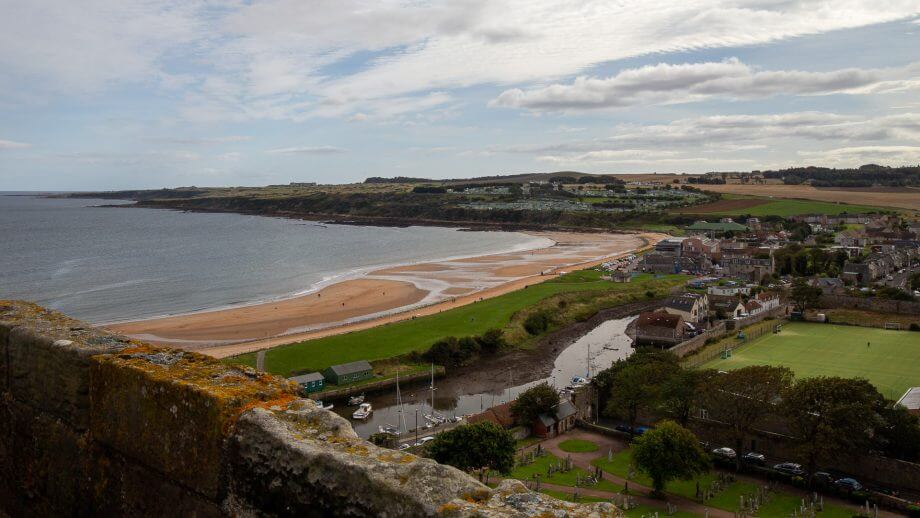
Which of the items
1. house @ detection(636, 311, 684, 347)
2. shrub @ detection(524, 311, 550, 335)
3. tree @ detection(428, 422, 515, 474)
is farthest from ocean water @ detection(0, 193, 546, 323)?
tree @ detection(428, 422, 515, 474)

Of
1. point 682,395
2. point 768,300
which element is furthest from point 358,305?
point 768,300

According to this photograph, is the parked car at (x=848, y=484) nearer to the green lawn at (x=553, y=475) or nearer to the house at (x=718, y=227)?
the green lawn at (x=553, y=475)

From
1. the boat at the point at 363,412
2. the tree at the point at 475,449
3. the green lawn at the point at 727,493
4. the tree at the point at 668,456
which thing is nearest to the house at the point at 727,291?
the green lawn at the point at 727,493

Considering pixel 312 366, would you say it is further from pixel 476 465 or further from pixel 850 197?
pixel 850 197

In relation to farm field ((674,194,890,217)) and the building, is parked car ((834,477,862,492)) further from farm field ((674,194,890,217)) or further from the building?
farm field ((674,194,890,217))

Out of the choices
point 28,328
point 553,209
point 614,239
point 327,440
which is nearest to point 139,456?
point 327,440
